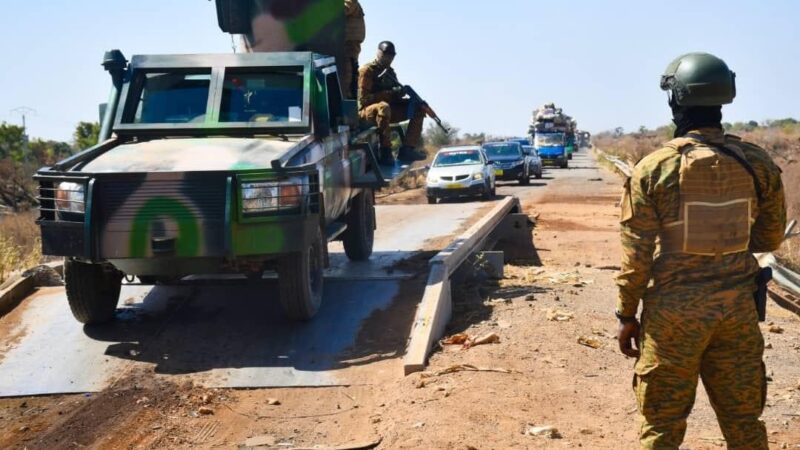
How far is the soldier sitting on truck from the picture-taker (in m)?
11.8

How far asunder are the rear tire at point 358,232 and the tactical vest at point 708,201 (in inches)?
266

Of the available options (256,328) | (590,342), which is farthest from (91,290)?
(590,342)

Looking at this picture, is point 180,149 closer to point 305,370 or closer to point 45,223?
point 45,223

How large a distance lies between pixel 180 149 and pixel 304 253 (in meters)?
1.27

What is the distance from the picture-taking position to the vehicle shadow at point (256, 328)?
295 inches

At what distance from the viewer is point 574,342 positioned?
7.51m

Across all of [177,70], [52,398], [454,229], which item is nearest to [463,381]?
[52,398]

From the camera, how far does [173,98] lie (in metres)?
8.60

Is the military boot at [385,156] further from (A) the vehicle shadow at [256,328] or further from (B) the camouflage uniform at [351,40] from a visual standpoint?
(A) the vehicle shadow at [256,328]

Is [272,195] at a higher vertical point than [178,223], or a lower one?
higher

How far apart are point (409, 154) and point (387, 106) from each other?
1.04 metres

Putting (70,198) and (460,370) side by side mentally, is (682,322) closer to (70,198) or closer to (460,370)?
(460,370)

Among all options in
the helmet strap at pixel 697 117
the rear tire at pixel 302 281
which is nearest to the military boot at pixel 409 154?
the rear tire at pixel 302 281

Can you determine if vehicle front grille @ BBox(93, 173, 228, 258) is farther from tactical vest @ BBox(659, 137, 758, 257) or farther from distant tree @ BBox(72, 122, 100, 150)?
distant tree @ BBox(72, 122, 100, 150)
